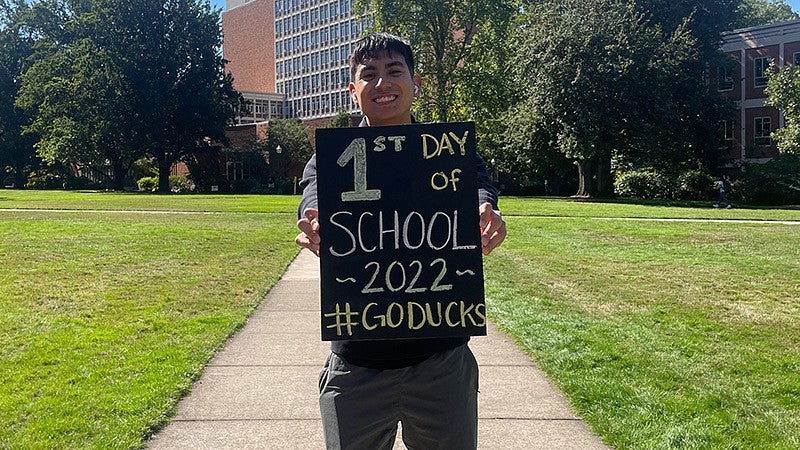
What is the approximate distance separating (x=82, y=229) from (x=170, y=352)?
11978 millimetres

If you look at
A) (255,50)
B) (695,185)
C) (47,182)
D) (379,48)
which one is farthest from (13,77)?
(379,48)

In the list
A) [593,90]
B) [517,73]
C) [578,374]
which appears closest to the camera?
[578,374]

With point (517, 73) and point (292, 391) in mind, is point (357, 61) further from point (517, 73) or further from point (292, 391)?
point (517, 73)

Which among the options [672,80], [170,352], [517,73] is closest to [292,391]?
[170,352]

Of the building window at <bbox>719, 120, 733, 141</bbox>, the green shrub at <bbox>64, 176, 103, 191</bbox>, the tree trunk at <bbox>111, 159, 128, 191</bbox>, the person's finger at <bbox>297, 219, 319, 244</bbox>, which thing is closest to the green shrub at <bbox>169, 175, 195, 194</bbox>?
the tree trunk at <bbox>111, 159, 128, 191</bbox>

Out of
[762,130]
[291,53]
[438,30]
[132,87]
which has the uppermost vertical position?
[291,53]

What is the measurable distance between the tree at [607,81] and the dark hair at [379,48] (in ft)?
112

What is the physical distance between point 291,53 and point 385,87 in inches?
4168

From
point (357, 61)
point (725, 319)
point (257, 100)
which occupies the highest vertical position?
point (257, 100)

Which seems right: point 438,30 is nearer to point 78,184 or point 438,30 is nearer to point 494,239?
point 78,184

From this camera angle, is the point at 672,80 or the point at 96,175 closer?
the point at 672,80

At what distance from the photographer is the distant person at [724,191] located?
31.1 meters

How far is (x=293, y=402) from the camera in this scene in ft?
15.1

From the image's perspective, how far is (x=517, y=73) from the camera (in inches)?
1645
